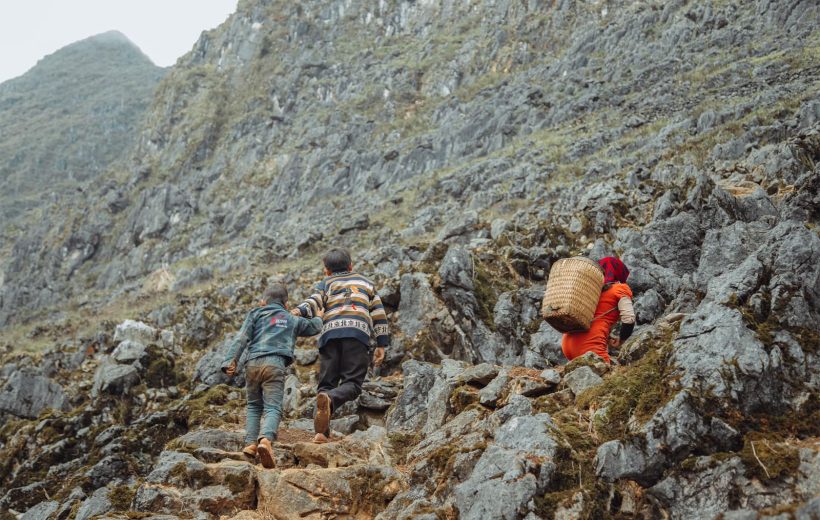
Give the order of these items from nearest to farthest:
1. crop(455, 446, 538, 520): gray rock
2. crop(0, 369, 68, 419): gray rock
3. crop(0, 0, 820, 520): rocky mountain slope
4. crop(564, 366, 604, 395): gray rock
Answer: crop(455, 446, 538, 520): gray rock
crop(0, 0, 820, 520): rocky mountain slope
crop(564, 366, 604, 395): gray rock
crop(0, 369, 68, 419): gray rock

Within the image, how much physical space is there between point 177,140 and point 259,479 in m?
49.4

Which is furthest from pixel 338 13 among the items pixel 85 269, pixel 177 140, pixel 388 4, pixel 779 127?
pixel 779 127

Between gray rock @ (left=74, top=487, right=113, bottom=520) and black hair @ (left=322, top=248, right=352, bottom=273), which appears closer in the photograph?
gray rock @ (left=74, top=487, right=113, bottom=520)

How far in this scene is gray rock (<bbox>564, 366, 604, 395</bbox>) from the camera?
447 cm

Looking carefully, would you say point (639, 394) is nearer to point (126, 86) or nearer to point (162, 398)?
point (162, 398)

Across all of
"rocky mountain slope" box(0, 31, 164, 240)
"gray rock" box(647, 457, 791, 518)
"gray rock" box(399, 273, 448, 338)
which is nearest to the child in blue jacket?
"gray rock" box(399, 273, 448, 338)

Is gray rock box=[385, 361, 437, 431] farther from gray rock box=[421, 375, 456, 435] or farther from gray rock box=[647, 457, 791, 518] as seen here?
gray rock box=[647, 457, 791, 518]

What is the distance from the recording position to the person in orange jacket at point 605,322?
555 cm

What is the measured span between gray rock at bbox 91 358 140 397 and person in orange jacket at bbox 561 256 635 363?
663 cm

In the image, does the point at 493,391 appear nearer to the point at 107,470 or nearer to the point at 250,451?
the point at 250,451

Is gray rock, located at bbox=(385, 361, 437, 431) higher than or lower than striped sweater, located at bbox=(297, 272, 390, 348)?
lower

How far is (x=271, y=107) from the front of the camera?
46.0 metres

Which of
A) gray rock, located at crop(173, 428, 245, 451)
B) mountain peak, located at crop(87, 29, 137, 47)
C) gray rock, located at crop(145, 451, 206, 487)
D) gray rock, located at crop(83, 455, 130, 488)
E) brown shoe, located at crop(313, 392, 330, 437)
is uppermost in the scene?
mountain peak, located at crop(87, 29, 137, 47)

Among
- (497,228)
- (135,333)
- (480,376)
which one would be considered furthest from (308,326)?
Answer: (135,333)
